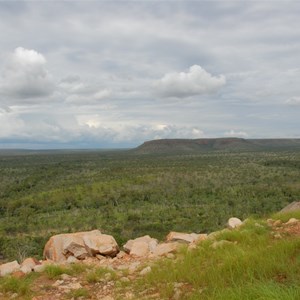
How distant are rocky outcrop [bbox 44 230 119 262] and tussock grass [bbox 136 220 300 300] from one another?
2.11m

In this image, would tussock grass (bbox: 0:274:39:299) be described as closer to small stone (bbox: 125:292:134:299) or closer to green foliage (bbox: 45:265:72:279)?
green foliage (bbox: 45:265:72:279)

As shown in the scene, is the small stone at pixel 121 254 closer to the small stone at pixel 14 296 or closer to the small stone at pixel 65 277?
the small stone at pixel 65 277

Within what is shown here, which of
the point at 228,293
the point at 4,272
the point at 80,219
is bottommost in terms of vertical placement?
the point at 80,219

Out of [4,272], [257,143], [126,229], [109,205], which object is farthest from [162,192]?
[257,143]

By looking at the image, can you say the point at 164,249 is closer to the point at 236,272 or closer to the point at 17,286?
the point at 236,272

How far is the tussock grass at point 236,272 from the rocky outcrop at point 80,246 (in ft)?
6.91

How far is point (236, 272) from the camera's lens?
5.38 metres

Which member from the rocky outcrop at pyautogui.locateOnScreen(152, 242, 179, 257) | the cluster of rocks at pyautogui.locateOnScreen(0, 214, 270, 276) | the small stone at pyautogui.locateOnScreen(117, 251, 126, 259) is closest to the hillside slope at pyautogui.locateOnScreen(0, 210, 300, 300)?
the rocky outcrop at pyautogui.locateOnScreen(152, 242, 179, 257)

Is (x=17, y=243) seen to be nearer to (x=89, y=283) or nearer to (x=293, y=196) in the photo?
(x=89, y=283)

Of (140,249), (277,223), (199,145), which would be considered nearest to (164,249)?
(140,249)

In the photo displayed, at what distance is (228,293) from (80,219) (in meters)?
32.7

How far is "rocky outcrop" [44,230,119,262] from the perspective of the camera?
845cm

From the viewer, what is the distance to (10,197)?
50375 millimetres

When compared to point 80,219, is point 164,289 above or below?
above
